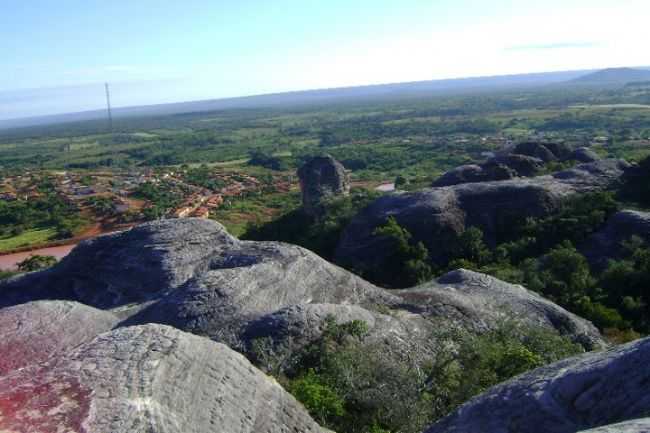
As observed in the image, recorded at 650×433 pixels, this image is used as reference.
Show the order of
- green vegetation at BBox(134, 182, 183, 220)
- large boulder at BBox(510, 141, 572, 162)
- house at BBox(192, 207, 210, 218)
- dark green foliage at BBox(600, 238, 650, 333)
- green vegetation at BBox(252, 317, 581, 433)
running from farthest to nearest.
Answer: green vegetation at BBox(134, 182, 183, 220)
house at BBox(192, 207, 210, 218)
large boulder at BBox(510, 141, 572, 162)
dark green foliage at BBox(600, 238, 650, 333)
green vegetation at BBox(252, 317, 581, 433)

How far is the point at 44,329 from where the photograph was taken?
15.5 meters

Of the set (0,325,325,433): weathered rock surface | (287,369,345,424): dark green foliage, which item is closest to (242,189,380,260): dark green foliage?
(287,369,345,424): dark green foliage

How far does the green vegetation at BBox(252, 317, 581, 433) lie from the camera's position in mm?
11102

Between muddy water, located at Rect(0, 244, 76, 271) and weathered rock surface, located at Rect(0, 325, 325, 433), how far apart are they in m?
40.5

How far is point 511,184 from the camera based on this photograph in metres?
34.0

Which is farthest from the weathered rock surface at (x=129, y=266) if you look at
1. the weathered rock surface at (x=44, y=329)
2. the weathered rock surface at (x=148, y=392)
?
the weathered rock surface at (x=148, y=392)

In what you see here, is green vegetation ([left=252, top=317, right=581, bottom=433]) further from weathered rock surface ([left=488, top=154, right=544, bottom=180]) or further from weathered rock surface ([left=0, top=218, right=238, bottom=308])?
weathered rock surface ([left=488, top=154, right=544, bottom=180])

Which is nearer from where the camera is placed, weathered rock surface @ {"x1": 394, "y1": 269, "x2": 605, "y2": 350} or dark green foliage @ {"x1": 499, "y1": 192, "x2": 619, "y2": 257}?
weathered rock surface @ {"x1": 394, "y1": 269, "x2": 605, "y2": 350}

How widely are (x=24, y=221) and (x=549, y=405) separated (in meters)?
63.9

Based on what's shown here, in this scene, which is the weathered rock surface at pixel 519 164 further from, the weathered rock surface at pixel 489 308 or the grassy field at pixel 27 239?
the grassy field at pixel 27 239

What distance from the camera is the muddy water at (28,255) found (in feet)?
151

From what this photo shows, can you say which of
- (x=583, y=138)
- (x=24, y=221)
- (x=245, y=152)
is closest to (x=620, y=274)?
(x=24, y=221)

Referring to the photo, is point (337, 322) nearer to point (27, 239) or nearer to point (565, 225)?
point (565, 225)

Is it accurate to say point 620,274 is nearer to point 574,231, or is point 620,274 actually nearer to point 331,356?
point 574,231
